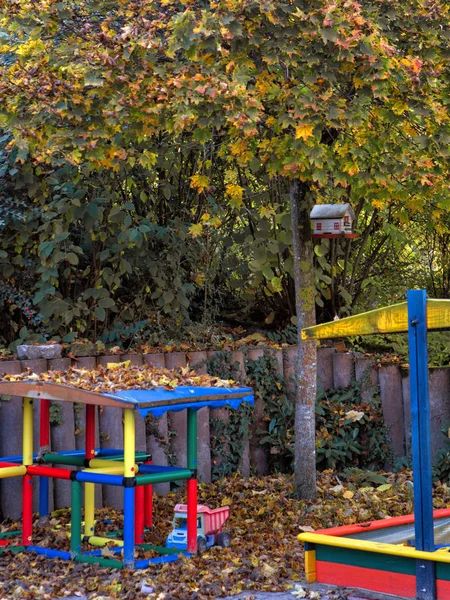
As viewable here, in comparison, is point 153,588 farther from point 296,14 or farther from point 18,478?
point 296,14

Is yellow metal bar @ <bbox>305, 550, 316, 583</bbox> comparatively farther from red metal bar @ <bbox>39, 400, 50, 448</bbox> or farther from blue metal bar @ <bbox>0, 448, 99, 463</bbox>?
red metal bar @ <bbox>39, 400, 50, 448</bbox>

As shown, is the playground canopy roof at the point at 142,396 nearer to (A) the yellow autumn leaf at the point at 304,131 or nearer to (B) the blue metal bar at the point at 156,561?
(B) the blue metal bar at the point at 156,561

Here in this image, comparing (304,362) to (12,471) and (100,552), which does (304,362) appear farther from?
(12,471)

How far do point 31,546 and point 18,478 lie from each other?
90cm

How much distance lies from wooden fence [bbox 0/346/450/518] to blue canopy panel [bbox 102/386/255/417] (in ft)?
5.22

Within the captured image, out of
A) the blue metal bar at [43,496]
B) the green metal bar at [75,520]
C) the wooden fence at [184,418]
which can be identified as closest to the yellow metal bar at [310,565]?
the green metal bar at [75,520]

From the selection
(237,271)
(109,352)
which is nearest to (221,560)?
(109,352)

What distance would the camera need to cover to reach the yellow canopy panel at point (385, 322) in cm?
462

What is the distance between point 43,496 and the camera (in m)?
6.43

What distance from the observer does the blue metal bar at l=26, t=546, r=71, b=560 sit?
569 centimetres

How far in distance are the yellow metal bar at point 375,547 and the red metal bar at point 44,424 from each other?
7.06 feet

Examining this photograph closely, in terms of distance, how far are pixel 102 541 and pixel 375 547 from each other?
1.98 meters

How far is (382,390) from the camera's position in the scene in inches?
345

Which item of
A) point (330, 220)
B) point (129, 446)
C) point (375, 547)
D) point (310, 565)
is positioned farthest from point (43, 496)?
point (330, 220)
